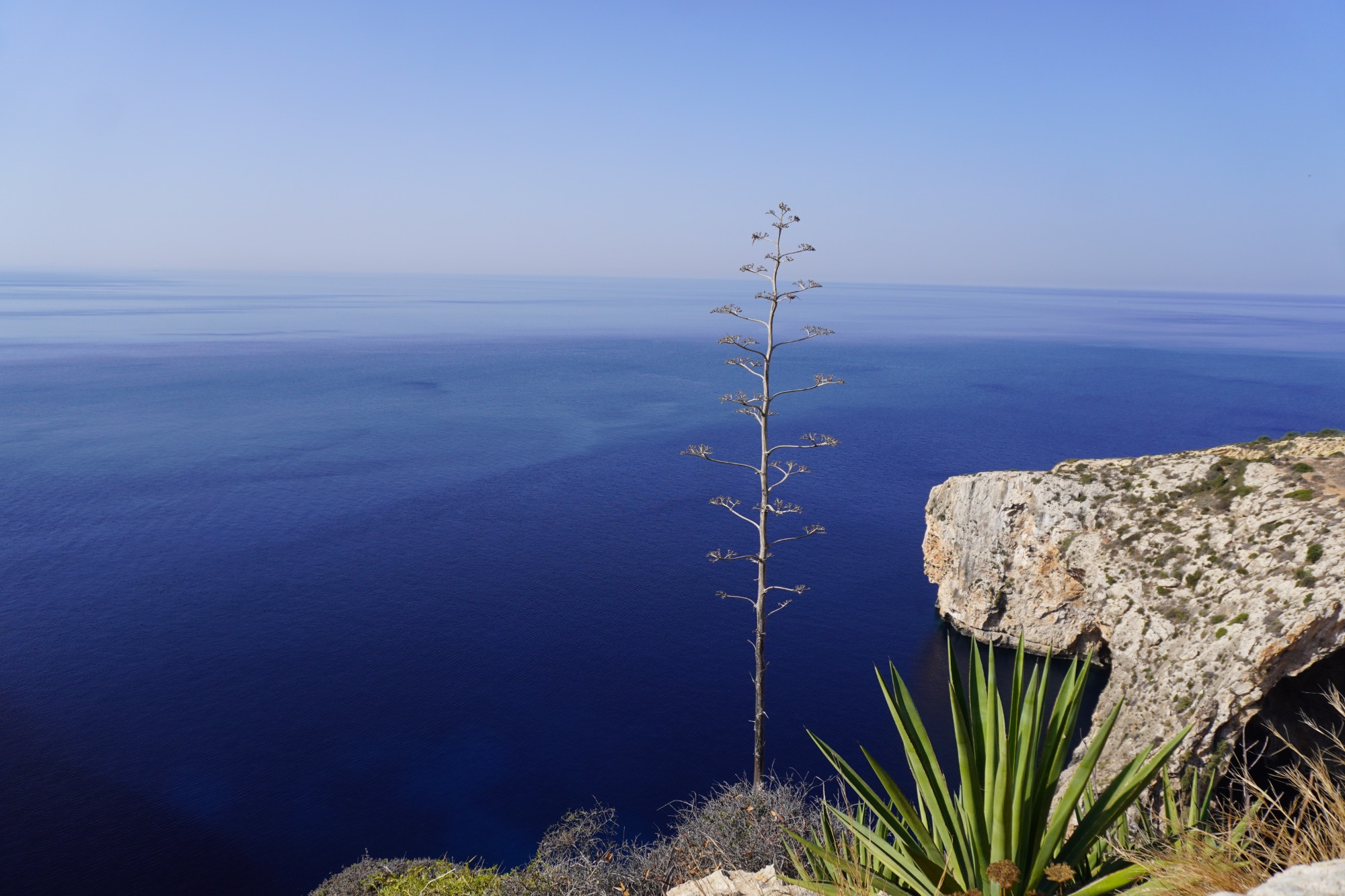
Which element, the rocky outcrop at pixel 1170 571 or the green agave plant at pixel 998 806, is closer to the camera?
the green agave plant at pixel 998 806

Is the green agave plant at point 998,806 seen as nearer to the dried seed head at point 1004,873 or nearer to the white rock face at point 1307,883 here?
the dried seed head at point 1004,873

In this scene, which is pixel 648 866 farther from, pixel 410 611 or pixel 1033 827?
pixel 410 611

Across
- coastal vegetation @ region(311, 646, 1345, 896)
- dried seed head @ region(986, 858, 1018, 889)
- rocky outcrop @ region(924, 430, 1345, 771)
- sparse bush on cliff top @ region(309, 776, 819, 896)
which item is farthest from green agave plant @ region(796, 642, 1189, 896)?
rocky outcrop @ region(924, 430, 1345, 771)

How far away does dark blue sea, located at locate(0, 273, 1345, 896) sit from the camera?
2194cm

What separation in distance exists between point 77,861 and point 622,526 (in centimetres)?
2785

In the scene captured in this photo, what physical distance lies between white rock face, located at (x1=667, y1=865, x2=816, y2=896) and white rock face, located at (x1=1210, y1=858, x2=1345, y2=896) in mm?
4693

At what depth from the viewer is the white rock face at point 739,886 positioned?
25.8 feet

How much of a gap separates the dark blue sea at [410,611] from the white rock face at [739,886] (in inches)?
547

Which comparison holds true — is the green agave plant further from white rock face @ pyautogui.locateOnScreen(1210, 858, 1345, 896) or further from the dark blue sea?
the dark blue sea

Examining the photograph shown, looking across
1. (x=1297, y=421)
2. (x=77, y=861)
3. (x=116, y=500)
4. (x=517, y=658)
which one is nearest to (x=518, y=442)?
(x=116, y=500)

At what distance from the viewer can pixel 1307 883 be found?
365 centimetres

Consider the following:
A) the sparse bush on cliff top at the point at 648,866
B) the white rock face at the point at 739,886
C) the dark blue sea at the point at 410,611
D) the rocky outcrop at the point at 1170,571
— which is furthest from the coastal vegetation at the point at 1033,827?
the dark blue sea at the point at 410,611

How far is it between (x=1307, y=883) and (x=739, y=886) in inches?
226

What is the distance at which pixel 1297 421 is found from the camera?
80438mm
